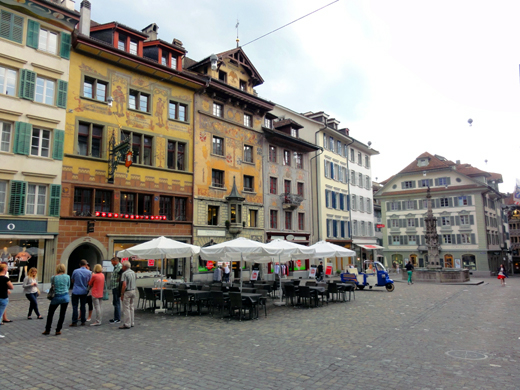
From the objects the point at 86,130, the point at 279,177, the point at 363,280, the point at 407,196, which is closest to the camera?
the point at 86,130

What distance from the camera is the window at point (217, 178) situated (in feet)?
96.5

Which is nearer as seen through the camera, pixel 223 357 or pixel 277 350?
pixel 223 357

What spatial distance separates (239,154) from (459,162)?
54.4 meters

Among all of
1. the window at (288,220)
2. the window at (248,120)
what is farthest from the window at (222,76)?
the window at (288,220)

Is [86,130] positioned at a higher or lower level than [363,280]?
higher

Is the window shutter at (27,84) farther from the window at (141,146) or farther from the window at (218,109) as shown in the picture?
the window at (218,109)

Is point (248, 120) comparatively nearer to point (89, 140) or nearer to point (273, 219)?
point (273, 219)

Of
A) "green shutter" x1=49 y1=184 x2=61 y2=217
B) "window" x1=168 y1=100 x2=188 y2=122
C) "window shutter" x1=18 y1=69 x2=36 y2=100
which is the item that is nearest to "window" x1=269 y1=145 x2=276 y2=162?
"window" x1=168 y1=100 x2=188 y2=122

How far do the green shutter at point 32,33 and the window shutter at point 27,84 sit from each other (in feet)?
5.14

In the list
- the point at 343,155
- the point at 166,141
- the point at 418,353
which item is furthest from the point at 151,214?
the point at 343,155

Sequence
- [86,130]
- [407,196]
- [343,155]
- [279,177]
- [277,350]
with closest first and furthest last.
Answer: [277,350] < [86,130] < [279,177] < [343,155] < [407,196]

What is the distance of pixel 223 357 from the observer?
789 centimetres

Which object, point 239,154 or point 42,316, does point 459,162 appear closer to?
point 239,154

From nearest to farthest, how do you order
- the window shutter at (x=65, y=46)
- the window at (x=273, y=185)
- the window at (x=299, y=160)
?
the window shutter at (x=65, y=46), the window at (x=273, y=185), the window at (x=299, y=160)
